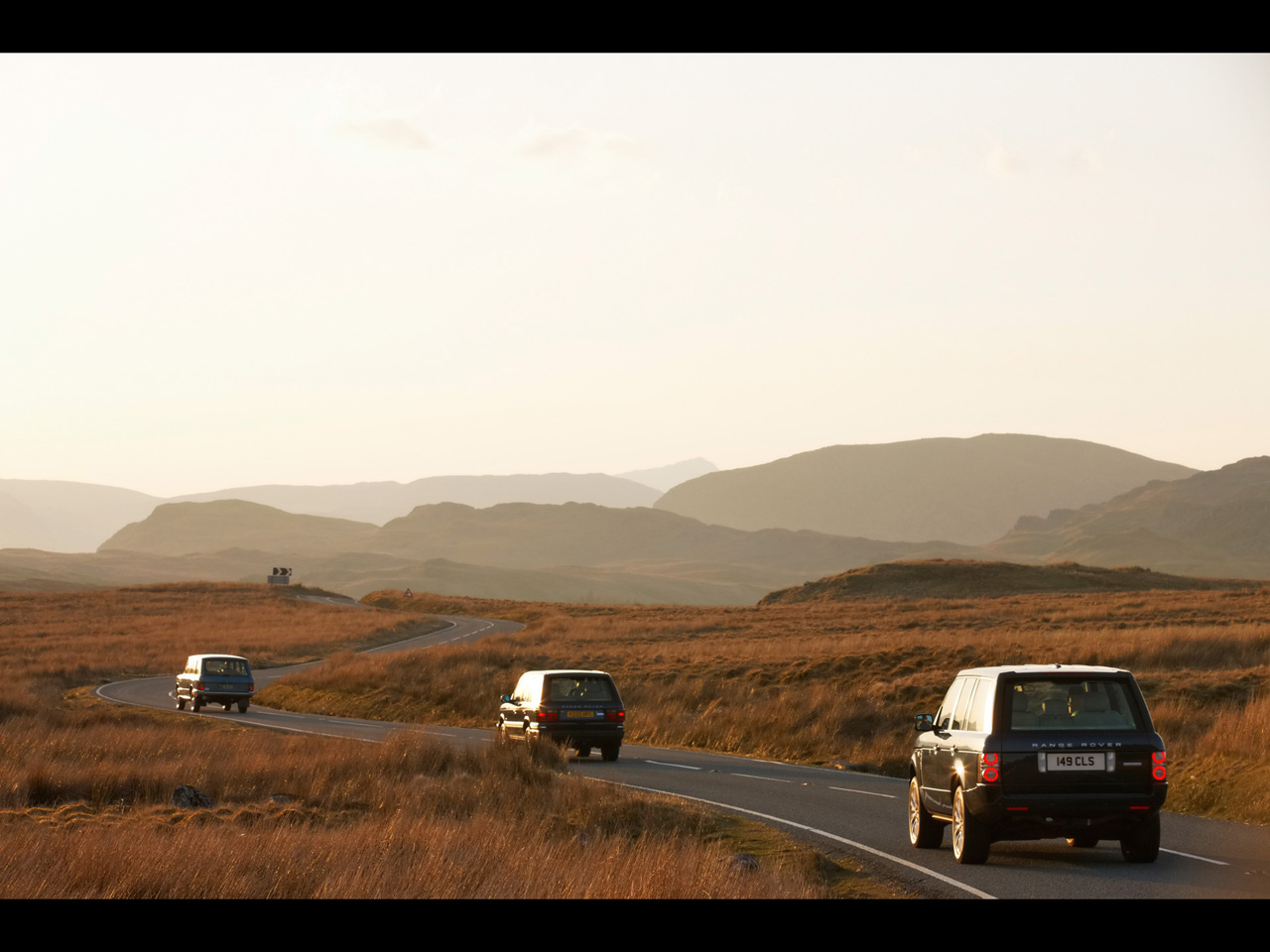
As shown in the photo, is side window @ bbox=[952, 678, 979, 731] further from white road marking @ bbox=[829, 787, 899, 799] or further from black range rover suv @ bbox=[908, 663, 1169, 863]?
white road marking @ bbox=[829, 787, 899, 799]

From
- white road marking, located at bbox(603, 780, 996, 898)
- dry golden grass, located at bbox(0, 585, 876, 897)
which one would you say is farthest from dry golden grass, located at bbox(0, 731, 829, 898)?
white road marking, located at bbox(603, 780, 996, 898)

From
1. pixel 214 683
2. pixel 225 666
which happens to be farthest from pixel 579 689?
pixel 225 666

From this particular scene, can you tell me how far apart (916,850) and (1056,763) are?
2.62m

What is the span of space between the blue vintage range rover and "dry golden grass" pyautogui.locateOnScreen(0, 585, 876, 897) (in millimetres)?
8323

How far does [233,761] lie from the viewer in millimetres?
21359

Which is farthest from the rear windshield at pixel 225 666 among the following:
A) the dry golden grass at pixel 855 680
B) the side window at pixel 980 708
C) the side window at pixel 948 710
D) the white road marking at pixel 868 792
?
the side window at pixel 980 708

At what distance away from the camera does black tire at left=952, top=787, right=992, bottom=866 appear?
13484 mm

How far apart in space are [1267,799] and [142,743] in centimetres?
1790

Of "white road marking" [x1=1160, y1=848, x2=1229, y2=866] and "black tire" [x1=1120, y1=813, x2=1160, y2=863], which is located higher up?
"black tire" [x1=1120, y1=813, x2=1160, y2=863]

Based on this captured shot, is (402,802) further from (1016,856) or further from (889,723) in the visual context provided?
(889,723)

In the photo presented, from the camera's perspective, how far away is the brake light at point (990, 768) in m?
13.0

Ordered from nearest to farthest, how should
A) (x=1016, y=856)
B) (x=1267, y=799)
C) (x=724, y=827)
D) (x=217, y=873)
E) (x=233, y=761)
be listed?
(x=217, y=873) → (x=1016, y=856) → (x=724, y=827) → (x=1267, y=799) → (x=233, y=761)
